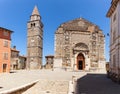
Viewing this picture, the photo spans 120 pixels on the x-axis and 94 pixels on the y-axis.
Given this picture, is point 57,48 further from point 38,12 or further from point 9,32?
point 38,12

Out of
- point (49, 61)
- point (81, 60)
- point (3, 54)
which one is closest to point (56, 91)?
point (3, 54)

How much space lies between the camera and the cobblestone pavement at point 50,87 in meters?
20.0

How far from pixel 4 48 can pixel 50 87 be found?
20.8 meters

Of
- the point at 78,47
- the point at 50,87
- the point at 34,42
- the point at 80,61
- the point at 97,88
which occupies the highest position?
the point at 34,42

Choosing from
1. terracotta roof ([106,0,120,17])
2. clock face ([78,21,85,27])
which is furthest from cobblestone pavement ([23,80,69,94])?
clock face ([78,21,85,27])

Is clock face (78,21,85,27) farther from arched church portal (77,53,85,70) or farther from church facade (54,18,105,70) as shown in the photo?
arched church portal (77,53,85,70)

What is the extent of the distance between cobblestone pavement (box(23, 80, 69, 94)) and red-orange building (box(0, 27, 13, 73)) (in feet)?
61.0

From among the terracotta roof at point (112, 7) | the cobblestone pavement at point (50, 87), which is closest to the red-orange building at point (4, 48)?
the cobblestone pavement at point (50, 87)

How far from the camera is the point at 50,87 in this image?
72.3 ft

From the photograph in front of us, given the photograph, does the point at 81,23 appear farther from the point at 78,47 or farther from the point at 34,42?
the point at 34,42

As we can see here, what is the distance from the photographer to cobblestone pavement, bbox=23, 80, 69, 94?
20016 mm

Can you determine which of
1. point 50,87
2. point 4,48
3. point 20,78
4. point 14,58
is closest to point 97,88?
point 50,87

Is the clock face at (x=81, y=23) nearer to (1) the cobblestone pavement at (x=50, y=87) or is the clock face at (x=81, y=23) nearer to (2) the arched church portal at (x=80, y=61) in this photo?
(2) the arched church portal at (x=80, y=61)

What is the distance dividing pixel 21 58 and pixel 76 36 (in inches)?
1583
